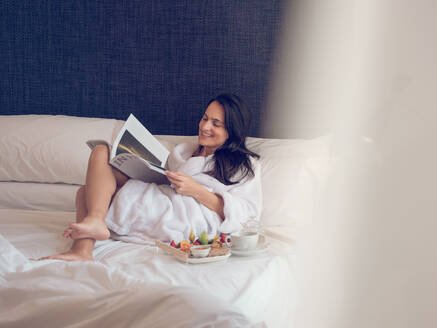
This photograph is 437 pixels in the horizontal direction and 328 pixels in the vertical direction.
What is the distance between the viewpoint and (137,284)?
0.76 metres

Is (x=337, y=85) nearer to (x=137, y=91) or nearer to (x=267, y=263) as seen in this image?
(x=267, y=263)

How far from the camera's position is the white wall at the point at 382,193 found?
1.28ft

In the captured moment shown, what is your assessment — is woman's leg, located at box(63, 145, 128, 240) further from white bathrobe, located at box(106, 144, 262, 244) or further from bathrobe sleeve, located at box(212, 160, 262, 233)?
bathrobe sleeve, located at box(212, 160, 262, 233)

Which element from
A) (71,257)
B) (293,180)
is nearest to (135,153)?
(71,257)

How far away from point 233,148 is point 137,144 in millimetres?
370

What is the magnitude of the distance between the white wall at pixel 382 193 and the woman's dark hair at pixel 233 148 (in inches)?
41.5

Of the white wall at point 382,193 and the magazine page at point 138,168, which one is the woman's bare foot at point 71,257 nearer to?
the magazine page at point 138,168

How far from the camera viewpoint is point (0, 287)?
0.79m

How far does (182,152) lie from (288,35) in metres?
0.73

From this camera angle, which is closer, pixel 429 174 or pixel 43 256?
pixel 429 174

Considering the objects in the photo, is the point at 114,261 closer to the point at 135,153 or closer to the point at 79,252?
the point at 79,252

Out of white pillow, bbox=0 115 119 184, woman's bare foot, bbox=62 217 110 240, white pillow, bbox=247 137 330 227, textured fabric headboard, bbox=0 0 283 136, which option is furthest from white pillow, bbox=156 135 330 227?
white pillow, bbox=0 115 119 184

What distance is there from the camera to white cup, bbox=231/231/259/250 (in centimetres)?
120

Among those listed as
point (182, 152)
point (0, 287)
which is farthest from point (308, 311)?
point (182, 152)
